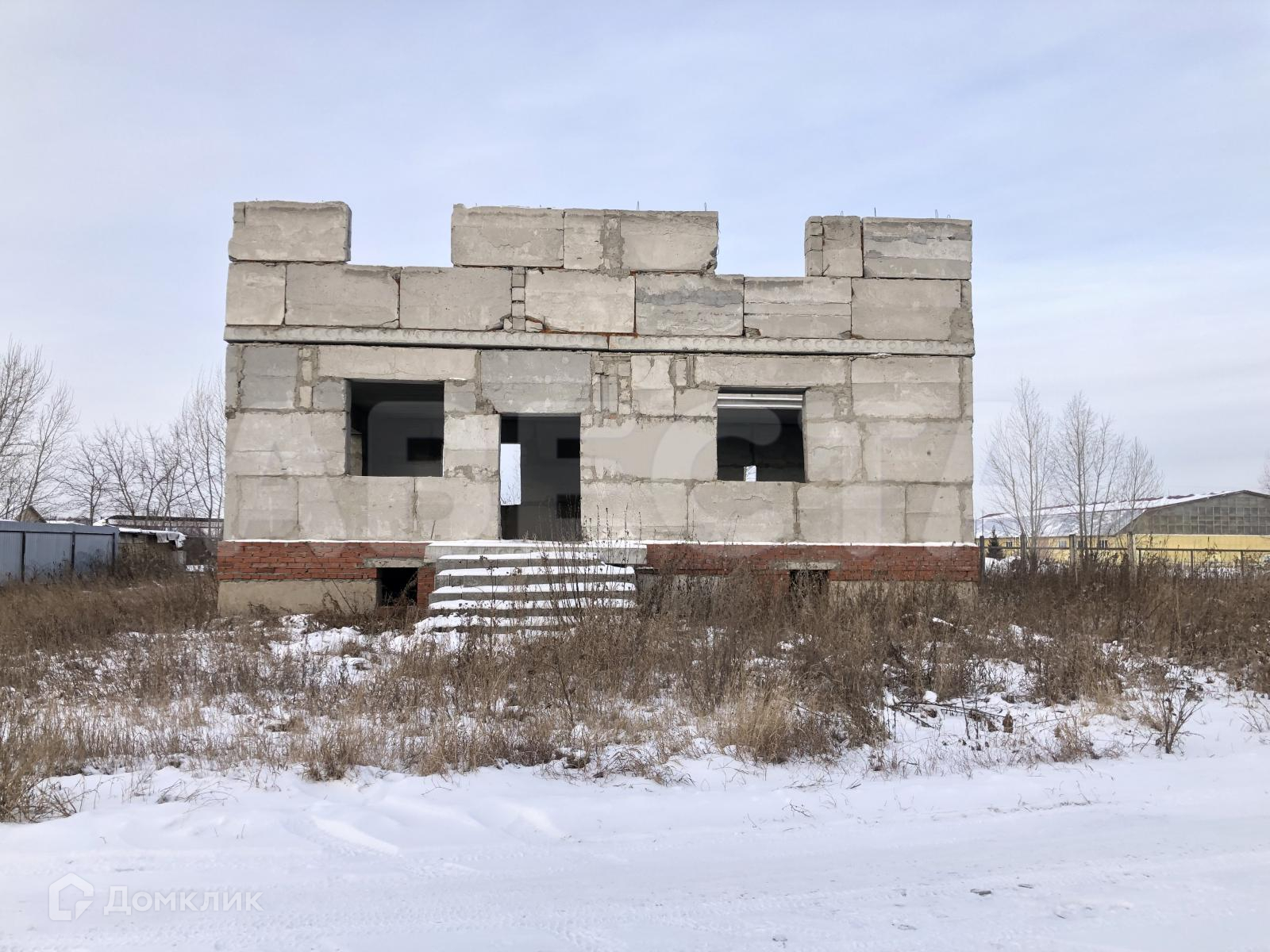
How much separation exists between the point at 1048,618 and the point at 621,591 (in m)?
4.84

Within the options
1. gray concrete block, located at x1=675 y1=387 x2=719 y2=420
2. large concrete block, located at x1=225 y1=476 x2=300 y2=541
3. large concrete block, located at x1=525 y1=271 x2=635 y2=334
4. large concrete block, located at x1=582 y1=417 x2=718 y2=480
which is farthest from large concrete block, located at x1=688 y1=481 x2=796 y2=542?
large concrete block, located at x1=225 y1=476 x2=300 y2=541

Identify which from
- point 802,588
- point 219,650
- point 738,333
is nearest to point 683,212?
point 738,333

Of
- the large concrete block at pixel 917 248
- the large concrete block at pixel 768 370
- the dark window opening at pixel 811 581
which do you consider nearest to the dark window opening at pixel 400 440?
the large concrete block at pixel 768 370

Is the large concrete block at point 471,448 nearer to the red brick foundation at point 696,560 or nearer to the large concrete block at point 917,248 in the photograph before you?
the red brick foundation at point 696,560

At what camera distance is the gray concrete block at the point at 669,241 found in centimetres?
1180

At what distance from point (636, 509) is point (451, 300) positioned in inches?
150

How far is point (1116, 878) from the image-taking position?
11.9 ft

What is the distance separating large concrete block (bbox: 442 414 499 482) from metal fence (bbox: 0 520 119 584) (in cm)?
1123

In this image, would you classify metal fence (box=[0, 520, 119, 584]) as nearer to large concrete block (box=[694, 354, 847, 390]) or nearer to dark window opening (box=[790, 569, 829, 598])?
large concrete block (box=[694, 354, 847, 390])

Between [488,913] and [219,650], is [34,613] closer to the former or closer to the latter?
[219,650]

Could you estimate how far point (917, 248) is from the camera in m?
12.0

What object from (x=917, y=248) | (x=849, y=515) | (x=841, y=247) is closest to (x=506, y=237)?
(x=841, y=247)

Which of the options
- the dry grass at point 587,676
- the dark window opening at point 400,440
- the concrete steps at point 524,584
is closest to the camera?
the dry grass at point 587,676

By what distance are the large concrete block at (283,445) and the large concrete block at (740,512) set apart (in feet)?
15.9
